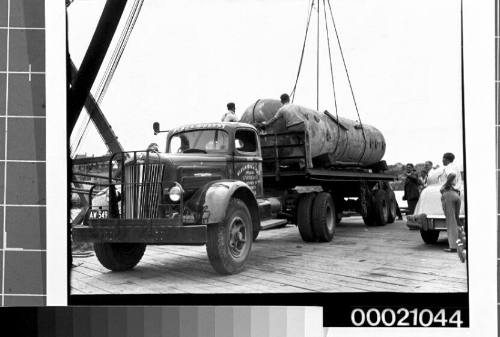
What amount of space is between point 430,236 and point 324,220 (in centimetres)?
72

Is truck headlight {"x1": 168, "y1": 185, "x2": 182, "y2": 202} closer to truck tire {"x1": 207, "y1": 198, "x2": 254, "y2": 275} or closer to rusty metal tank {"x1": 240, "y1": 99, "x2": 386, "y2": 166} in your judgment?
truck tire {"x1": 207, "y1": 198, "x2": 254, "y2": 275}

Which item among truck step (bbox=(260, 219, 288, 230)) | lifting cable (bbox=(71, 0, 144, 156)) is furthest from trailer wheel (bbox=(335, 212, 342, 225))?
lifting cable (bbox=(71, 0, 144, 156))

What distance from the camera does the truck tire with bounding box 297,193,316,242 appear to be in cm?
370

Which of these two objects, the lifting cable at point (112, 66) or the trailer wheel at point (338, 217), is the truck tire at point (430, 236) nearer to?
the trailer wheel at point (338, 217)

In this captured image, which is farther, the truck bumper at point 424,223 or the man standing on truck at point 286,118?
the man standing on truck at point 286,118

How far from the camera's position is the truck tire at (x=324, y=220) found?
3709mm

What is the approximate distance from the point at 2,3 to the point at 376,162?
2943 millimetres

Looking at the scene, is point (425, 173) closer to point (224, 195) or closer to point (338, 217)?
point (338, 217)

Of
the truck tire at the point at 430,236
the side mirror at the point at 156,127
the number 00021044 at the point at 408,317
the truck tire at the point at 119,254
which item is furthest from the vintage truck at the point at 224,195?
the number 00021044 at the point at 408,317

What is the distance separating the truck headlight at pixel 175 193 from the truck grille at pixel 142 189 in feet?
0.34

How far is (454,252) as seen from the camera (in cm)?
328

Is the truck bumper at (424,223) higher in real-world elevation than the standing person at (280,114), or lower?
lower

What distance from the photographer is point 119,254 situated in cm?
350

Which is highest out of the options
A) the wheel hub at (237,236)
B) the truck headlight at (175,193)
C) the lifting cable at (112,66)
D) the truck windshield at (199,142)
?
the lifting cable at (112,66)
